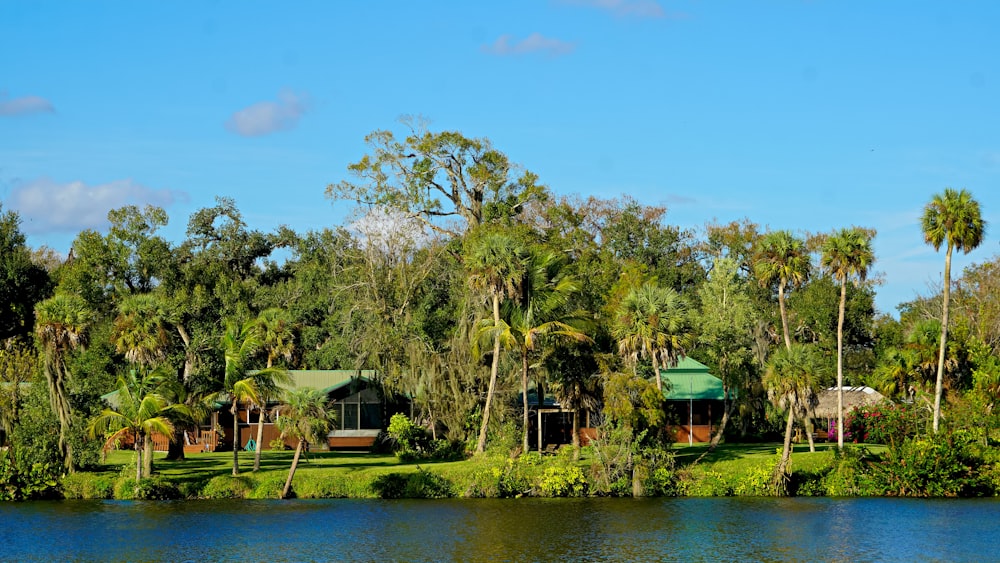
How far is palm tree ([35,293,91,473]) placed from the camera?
142ft

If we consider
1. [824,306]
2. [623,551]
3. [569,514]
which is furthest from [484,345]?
[824,306]

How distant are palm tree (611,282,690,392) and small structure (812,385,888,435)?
16.5m

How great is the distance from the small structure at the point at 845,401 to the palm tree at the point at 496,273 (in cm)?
2037

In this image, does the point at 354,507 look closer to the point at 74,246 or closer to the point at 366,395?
the point at 366,395

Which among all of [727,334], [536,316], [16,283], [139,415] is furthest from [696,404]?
[16,283]

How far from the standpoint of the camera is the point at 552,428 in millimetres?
58094

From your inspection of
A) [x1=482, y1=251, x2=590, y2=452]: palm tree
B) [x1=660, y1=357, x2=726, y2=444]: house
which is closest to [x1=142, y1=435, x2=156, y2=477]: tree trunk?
[x1=482, y1=251, x2=590, y2=452]: palm tree

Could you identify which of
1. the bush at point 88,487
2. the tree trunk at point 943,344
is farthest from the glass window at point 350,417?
the tree trunk at point 943,344

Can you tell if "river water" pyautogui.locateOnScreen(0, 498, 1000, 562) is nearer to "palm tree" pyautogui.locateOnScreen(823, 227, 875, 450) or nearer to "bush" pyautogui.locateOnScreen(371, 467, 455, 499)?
"bush" pyautogui.locateOnScreen(371, 467, 455, 499)

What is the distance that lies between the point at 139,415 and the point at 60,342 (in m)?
4.66

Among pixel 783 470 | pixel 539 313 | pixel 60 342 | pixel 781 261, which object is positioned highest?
pixel 781 261

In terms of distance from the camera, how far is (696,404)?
60875 mm

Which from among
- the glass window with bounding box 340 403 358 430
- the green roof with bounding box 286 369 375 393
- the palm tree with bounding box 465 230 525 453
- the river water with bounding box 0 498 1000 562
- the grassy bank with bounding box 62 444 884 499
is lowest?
the river water with bounding box 0 498 1000 562

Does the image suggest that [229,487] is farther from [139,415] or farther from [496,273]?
[496,273]
